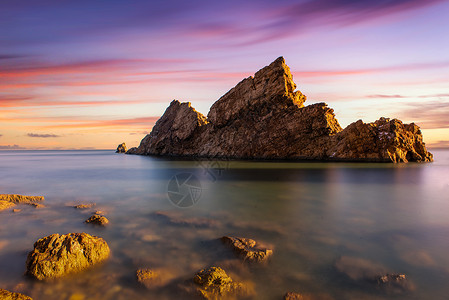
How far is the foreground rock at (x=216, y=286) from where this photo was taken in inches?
173

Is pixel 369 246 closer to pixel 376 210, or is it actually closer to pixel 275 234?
pixel 275 234

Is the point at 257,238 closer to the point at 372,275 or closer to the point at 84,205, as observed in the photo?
the point at 372,275

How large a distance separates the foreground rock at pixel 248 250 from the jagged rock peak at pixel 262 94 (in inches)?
1836

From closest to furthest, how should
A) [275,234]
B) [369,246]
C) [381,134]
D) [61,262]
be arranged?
[61,262] → [369,246] → [275,234] → [381,134]

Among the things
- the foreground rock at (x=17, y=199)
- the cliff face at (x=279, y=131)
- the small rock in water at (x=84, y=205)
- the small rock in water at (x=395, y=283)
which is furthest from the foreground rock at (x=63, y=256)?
the cliff face at (x=279, y=131)

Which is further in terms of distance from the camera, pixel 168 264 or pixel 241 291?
pixel 168 264

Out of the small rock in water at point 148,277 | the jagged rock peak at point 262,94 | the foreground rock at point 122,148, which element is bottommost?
the small rock in water at point 148,277

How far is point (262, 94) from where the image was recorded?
52.9 m

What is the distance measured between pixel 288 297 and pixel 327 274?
4.17 feet

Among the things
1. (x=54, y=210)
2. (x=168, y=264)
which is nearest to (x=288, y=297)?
(x=168, y=264)

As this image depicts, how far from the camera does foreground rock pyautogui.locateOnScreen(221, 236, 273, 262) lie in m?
5.68

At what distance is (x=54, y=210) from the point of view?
34.6ft

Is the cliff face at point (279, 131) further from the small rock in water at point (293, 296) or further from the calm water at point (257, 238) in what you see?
the small rock in water at point (293, 296)

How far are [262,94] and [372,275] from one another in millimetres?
49961
